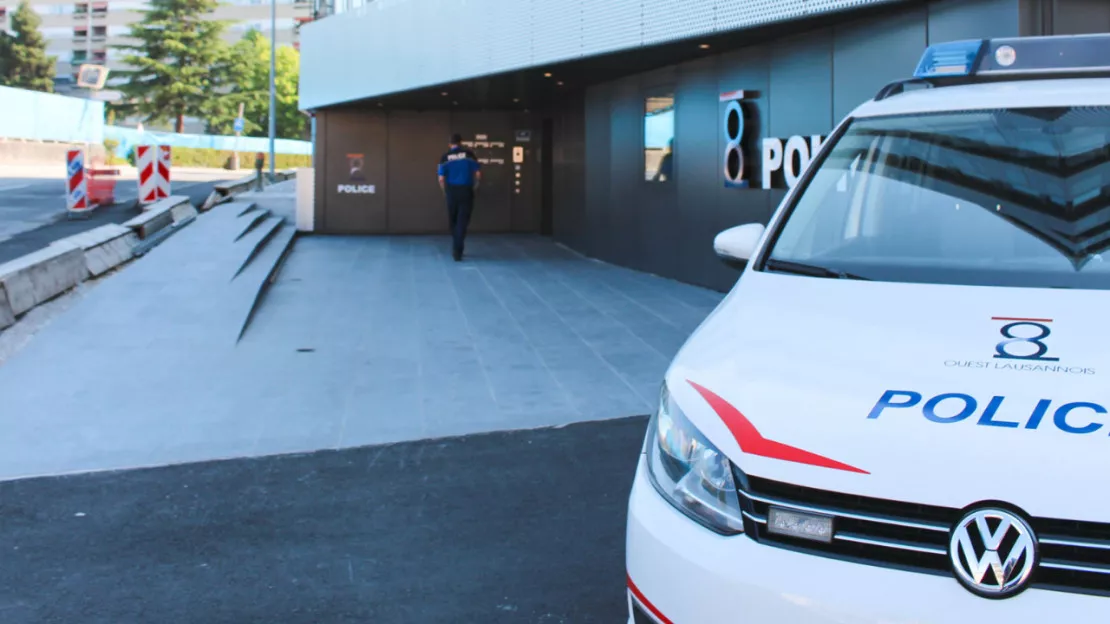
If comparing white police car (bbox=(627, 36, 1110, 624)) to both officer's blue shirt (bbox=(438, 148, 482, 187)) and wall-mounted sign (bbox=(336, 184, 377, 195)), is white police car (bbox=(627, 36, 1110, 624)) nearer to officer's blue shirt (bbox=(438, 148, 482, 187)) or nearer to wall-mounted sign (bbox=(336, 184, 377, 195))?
officer's blue shirt (bbox=(438, 148, 482, 187))

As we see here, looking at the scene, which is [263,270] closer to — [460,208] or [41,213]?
[460,208]

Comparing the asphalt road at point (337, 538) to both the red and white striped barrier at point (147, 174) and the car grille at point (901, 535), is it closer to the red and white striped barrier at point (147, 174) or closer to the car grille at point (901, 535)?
the car grille at point (901, 535)

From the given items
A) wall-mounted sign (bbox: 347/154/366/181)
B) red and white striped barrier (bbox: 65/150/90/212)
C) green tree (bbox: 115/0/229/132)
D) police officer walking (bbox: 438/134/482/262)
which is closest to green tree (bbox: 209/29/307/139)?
green tree (bbox: 115/0/229/132)

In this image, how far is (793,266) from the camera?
11.3 ft

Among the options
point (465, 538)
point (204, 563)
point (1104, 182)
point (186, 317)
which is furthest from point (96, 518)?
point (186, 317)

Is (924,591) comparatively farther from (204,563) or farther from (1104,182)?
(204,563)

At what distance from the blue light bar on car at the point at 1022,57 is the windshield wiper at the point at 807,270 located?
49.7 inches

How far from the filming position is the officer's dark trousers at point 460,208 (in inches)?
650

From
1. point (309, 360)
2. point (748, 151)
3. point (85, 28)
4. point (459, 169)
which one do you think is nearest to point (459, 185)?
point (459, 169)

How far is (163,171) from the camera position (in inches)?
825

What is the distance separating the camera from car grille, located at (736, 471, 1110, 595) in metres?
2.12

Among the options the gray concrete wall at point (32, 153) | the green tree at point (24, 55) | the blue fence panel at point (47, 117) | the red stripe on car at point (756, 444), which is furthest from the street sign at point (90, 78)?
the green tree at point (24, 55)

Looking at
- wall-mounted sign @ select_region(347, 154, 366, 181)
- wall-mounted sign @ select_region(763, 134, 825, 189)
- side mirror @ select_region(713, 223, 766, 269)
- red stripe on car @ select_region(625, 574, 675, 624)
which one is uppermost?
wall-mounted sign @ select_region(347, 154, 366, 181)

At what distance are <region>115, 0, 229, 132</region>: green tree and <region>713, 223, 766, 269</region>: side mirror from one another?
7455 cm
